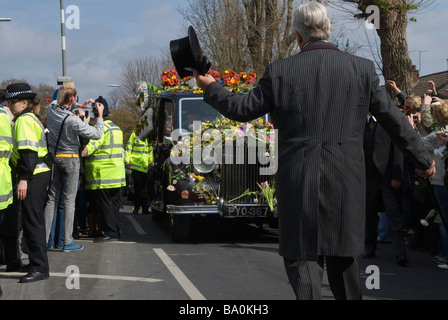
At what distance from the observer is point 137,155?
1377 centimetres

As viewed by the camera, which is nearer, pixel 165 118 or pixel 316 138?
pixel 316 138

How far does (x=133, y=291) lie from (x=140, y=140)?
6.88m

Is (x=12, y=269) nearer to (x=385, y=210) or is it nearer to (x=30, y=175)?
(x=30, y=175)

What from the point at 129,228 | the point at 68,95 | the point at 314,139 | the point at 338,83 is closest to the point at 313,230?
the point at 314,139

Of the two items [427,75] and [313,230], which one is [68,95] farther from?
[427,75]

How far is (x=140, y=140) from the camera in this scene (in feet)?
41.9

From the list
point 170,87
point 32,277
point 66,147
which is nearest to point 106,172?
point 66,147

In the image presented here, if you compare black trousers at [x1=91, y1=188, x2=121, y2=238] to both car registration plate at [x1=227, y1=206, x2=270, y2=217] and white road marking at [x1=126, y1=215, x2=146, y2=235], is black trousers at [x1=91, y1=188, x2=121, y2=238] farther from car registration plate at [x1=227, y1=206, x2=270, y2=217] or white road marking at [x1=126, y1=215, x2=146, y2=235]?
car registration plate at [x1=227, y1=206, x2=270, y2=217]

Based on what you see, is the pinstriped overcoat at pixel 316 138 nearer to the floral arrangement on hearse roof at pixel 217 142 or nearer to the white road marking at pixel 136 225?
the floral arrangement on hearse roof at pixel 217 142

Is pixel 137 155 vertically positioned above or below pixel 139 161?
above

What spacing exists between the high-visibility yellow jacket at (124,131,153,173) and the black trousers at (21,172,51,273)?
22.4 ft

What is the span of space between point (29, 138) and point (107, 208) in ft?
10.8

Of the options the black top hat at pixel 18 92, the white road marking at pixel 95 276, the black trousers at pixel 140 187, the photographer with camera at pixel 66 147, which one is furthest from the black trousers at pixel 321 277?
the black trousers at pixel 140 187

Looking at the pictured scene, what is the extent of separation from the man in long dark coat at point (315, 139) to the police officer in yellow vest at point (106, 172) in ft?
20.5
